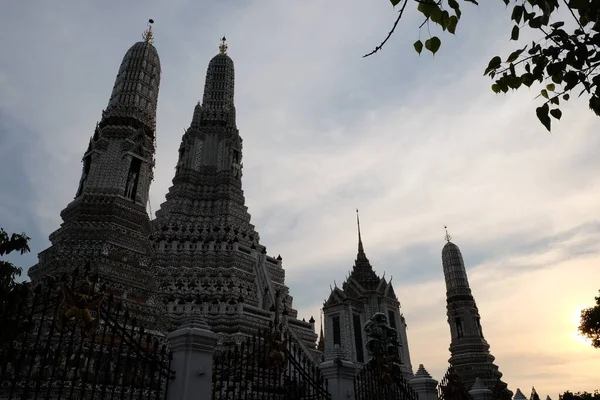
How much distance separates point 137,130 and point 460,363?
1478 inches

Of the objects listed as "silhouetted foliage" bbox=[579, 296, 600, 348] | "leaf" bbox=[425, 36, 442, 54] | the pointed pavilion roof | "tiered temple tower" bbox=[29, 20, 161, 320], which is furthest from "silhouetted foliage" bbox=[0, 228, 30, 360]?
the pointed pavilion roof

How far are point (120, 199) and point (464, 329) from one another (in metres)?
37.9

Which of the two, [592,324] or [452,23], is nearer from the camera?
[452,23]

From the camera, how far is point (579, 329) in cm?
2936

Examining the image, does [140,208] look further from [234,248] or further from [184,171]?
[184,171]

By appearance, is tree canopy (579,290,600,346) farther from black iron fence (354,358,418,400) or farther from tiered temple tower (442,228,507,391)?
black iron fence (354,358,418,400)

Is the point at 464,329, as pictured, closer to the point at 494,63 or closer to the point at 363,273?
the point at 363,273

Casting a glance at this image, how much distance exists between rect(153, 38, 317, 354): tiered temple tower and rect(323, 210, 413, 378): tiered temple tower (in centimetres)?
1022

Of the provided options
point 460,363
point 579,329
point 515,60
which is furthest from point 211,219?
point 515,60

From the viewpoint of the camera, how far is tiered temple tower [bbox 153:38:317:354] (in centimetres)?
2820

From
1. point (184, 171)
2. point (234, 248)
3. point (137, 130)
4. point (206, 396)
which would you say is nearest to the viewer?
point (206, 396)

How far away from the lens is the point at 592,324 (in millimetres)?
28328

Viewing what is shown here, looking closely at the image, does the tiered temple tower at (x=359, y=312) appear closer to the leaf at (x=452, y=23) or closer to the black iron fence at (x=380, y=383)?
the black iron fence at (x=380, y=383)

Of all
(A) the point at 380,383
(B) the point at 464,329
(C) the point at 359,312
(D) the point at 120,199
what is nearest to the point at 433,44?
(A) the point at 380,383
